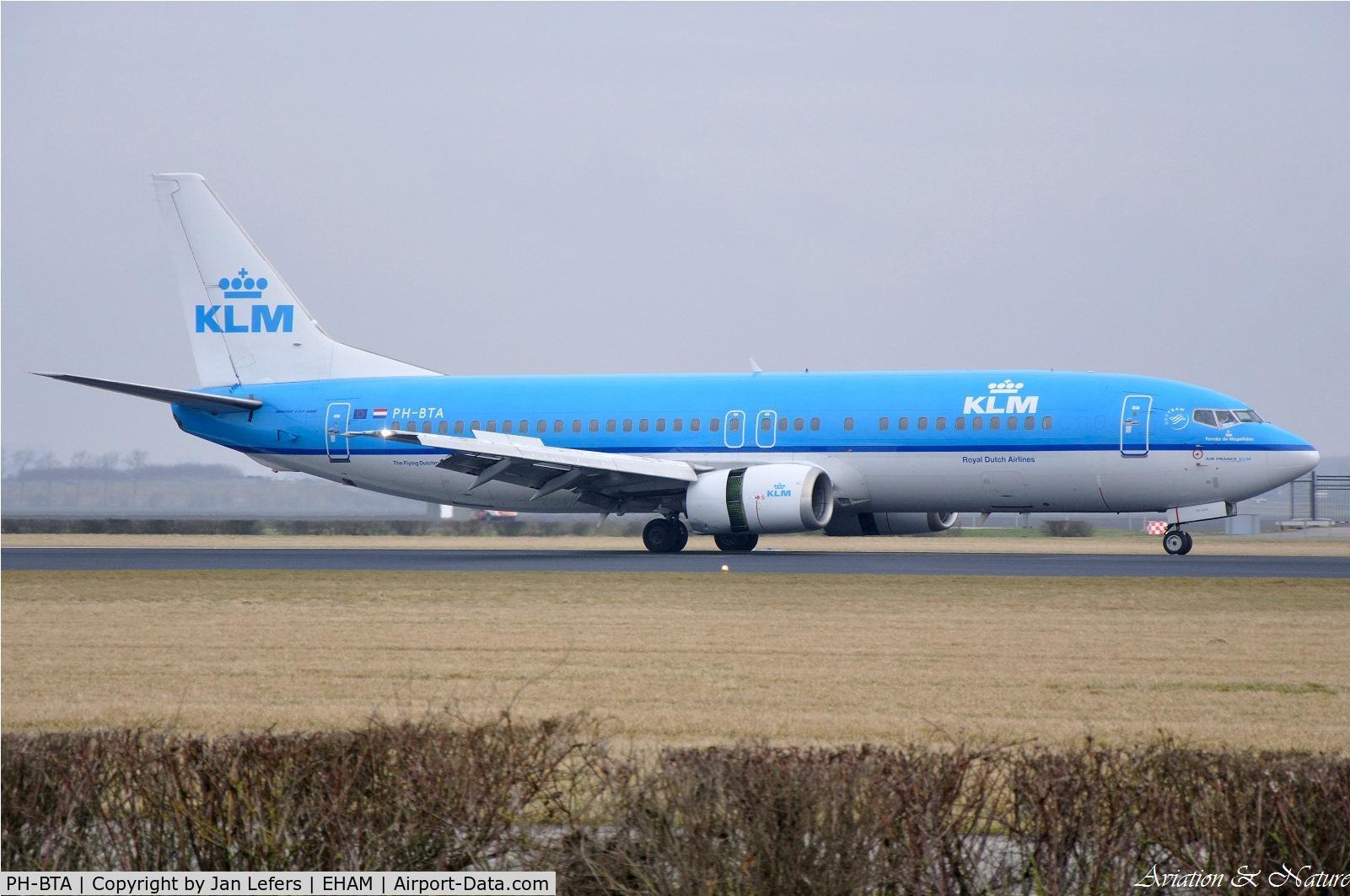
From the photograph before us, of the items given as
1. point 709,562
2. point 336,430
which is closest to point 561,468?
point 709,562

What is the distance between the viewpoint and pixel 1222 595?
2369 cm

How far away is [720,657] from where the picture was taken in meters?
16.4

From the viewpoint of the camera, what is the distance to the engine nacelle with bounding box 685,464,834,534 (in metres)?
34.2

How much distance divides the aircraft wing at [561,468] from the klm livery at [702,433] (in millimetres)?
69

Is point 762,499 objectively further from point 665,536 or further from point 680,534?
point 665,536

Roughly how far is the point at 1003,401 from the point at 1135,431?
299 cm

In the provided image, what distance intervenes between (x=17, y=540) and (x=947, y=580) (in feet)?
130

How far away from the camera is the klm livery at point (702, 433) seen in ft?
Result: 112

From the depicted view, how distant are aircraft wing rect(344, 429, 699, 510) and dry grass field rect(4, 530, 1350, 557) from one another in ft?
10.5

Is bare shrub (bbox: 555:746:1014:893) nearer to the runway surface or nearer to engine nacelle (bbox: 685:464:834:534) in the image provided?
the runway surface

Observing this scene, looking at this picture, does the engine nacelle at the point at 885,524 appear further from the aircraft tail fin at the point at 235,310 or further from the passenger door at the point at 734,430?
the aircraft tail fin at the point at 235,310

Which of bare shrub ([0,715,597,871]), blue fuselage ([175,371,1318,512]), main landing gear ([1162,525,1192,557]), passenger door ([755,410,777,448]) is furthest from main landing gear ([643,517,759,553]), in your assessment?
bare shrub ([0,715,597,871])

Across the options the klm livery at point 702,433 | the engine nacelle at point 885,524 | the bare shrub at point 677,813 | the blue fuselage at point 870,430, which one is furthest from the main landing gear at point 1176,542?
the bare shrub at point 677,813

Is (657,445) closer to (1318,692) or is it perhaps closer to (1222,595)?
(1222,595)
